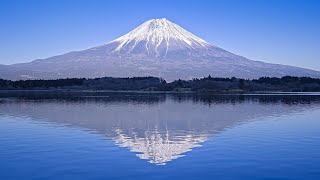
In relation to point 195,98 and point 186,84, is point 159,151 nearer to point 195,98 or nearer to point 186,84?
point 195,98

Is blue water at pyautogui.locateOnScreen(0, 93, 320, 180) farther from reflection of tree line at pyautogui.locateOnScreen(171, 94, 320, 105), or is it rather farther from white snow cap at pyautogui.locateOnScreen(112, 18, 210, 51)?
white snow cap at pyautogui.locateOnScreen(112, 18, 210, 51)

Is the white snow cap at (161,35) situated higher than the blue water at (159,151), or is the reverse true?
the white snow cap at (161,35)

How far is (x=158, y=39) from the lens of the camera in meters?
181

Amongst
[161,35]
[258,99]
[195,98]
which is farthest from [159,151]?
[161,35]

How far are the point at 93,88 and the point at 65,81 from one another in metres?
10.8

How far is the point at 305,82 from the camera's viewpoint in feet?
360

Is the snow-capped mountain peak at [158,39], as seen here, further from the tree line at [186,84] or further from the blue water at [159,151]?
the blue water at [159,151]

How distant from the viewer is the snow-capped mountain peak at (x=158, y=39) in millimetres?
176250

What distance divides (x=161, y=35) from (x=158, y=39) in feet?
7.91

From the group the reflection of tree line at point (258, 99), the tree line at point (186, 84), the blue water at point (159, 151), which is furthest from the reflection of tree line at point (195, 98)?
the tree line at point (186, 84)

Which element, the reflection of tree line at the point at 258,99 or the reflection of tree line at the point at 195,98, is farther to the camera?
the reflection of tree line at the point at 195,98

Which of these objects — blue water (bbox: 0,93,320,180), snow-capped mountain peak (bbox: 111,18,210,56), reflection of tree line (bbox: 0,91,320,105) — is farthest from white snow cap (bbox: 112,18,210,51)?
blue water (bbox: 0,93,320,180)

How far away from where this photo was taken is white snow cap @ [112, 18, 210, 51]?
6954 inches

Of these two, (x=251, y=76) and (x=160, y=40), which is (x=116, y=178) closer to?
(x=251, y=76)
